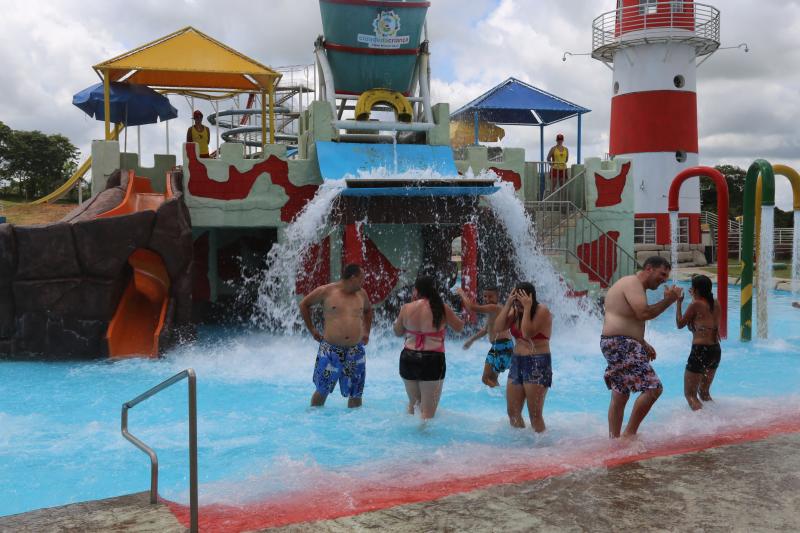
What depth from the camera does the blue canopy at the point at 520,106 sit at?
21250 millimetres

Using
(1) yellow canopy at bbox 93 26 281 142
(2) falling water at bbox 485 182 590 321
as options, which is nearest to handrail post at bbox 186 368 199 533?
(2) falling water at bbox 485 182 590 321

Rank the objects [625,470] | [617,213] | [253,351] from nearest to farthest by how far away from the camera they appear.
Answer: [625,470] → [253,351] → [617,213]

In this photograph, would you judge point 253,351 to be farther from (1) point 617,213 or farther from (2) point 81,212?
(1) point 617,213

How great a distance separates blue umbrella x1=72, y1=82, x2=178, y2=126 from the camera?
16375 millimetres

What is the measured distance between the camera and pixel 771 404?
25.4 feet

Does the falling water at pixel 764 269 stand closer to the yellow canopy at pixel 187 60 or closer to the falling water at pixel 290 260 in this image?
the falling water at pixel 290 260

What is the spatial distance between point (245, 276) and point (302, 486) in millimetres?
12120

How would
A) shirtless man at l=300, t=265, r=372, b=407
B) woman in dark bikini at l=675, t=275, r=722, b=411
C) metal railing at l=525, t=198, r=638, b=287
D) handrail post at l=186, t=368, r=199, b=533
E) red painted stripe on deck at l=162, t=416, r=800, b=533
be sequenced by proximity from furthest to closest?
metal railing at l=525, t=198, r=638, b=287
shirtless man at l=300, t=265, r=372, b=407
woman in dark bikini at l=675, t=275, r=722, b=411
red painted stripe on deck at l=162, t=416, r=800, b=533
handrail post at l=186, t=368, r=199, b=533

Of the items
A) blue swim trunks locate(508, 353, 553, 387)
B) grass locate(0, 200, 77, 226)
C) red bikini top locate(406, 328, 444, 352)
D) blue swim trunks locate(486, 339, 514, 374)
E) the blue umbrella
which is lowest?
blue swim trunks locate(486, 339, 514, 374)

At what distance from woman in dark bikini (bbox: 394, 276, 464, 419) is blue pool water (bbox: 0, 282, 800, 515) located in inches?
22.5

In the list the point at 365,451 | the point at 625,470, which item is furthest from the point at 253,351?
the point at 625,470

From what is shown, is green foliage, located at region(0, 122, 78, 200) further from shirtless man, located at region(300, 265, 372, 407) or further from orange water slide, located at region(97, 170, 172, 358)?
shirtless man, located at region(300, 265, 372, 407)

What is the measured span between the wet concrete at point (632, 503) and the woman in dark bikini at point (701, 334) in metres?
2.13

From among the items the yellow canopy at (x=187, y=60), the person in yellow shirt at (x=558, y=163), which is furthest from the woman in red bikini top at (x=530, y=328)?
the person in yellow shirt at (x=558, y=163)
